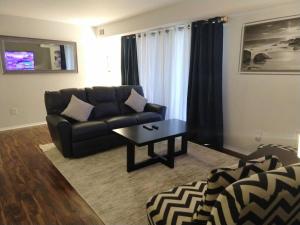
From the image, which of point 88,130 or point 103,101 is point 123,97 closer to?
point 103,101

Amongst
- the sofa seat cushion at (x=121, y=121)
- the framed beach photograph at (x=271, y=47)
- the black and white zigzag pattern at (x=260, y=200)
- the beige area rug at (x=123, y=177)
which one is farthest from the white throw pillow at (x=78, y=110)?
the black and white zigzag pattern at (x=260, y=200)

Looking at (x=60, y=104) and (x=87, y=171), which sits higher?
(x=60, y=104)

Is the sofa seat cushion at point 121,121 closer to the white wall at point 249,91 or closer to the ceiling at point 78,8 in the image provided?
the white wall at point 249,91

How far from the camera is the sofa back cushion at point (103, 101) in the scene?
3838mm

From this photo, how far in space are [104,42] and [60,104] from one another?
2.81 metres

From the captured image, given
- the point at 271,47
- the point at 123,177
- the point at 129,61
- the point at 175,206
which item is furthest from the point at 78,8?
the point at 175,206

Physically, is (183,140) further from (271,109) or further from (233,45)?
(233,45)

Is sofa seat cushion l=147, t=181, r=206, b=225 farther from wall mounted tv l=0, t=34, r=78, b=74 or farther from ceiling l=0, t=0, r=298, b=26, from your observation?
wall mounted tv l=0, t=34, r=78, b=74

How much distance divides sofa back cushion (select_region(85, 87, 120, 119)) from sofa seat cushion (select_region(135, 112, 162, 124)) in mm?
494

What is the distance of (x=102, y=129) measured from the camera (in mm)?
3314

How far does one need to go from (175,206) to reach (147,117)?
8.13 feet

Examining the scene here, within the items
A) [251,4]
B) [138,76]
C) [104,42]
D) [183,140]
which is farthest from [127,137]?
[104,42]

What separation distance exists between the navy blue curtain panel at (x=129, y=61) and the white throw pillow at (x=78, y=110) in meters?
1.82

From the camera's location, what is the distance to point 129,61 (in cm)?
523
